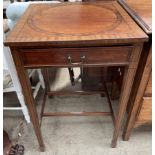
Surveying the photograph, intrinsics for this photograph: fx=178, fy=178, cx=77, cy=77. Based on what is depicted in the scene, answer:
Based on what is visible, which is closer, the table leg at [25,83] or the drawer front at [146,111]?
the table leg at [25,83]

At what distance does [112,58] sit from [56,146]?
78 cm

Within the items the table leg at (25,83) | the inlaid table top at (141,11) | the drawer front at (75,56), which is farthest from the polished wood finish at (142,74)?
the table leg at (25,83)

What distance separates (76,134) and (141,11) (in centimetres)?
92

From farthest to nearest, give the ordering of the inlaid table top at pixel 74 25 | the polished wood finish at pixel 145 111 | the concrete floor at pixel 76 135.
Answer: the concrete floor at pixel 76 135 < the polished wood finish at pixel 145 111 < the inlaid table top at pixel 74 25

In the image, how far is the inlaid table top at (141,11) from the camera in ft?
2.67

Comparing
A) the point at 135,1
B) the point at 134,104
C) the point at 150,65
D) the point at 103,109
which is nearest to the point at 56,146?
the point at 103,109

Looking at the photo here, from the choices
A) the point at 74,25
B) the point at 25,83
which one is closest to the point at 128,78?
the point at 74,25

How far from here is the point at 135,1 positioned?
109 centimetres

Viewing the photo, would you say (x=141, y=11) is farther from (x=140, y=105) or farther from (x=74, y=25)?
(x=140, y=105)

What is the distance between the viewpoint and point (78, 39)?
720 millimetres

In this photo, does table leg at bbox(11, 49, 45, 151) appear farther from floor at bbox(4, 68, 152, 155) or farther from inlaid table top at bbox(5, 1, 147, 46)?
floor at bbox(4, 68, 152, 155)

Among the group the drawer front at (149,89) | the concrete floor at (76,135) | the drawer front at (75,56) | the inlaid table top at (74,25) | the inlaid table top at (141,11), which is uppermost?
the inlaid table top at (141,11)

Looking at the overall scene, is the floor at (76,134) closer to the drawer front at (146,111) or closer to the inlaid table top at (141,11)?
the drawer front at (146,111)

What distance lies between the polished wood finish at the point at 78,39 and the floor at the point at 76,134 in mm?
423
